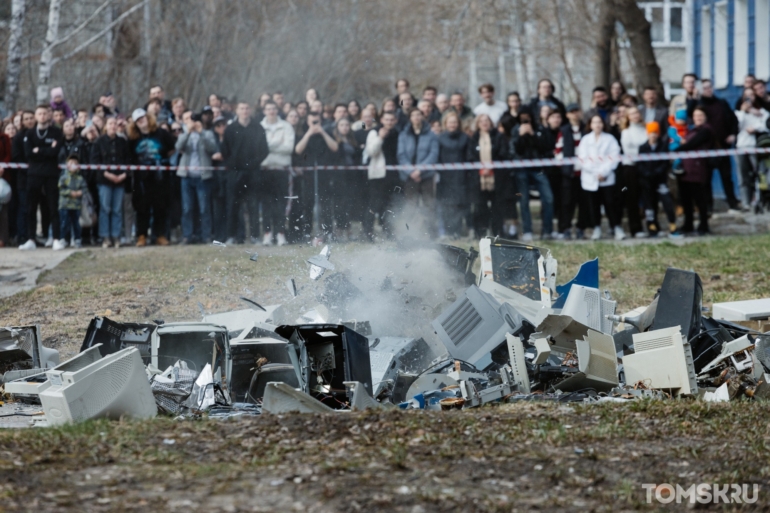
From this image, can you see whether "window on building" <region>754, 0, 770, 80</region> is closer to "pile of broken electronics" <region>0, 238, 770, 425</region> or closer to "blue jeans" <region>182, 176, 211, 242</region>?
"blue jeans" <region>182, 176, 211, 242</region>

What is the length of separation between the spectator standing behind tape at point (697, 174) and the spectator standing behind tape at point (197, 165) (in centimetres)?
736

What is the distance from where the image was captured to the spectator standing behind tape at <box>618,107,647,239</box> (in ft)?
52.1

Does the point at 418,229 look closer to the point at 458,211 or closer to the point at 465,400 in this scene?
the point at 458,211

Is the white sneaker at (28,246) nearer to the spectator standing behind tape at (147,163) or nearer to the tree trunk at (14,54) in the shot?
the spectator standing behind tape at (147,163)

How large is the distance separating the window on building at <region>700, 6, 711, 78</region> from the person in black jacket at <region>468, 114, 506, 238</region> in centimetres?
1171

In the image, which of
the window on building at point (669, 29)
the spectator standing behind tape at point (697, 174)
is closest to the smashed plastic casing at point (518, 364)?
the spectator standing behind tape at point (697, 174)

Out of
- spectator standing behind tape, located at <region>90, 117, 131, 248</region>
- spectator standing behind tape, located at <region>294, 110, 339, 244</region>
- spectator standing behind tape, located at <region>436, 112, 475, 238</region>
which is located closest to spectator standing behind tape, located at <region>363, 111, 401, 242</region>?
spectator standing behind tape, located at <region>294, 110, 339, 244</region>

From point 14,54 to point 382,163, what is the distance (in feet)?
32.1

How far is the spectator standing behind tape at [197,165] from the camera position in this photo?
627 inches

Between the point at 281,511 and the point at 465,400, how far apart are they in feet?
8.24

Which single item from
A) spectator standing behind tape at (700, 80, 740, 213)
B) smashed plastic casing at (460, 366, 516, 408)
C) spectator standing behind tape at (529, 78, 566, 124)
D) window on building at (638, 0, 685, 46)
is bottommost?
smashed plastic casing at (460, 366, 516, 408)

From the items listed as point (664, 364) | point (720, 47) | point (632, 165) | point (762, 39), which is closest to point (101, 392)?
point (664, 364)

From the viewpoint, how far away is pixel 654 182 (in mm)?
16078

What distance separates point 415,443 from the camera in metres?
5.32
